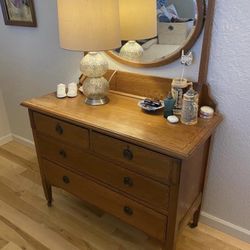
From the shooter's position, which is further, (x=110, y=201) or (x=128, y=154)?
(x=110, y=201)

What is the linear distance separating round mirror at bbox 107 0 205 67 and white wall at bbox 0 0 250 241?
0.18 feet

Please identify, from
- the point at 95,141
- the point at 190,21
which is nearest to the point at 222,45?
the point at 190,21

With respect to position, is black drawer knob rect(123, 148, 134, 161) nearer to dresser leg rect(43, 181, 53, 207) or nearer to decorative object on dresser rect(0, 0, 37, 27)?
dresser leg rect(43, 181, 53, 207)

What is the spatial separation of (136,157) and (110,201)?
A: 380 mm

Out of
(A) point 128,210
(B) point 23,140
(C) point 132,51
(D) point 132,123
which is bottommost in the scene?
(B) point 23,140

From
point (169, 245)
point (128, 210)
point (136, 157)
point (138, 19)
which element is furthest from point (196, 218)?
point (138, 19)

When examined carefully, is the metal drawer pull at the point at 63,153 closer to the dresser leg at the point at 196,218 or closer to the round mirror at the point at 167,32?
the round mirror at the point at 167,32

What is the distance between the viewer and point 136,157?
3.80ft

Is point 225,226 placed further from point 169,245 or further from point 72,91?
point 72,91

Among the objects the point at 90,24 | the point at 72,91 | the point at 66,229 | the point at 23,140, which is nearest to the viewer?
the point at 90,24

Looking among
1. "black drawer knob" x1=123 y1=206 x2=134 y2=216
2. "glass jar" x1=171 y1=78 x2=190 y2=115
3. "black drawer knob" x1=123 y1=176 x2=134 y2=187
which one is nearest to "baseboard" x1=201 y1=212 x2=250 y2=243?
"black drawer knob" x1=123 y1=206 x2=134 y2=216

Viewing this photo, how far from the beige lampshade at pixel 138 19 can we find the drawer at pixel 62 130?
0.57m

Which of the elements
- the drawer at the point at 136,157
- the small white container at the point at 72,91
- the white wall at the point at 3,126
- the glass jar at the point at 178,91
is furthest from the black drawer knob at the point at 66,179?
the white wall at the point at 3,126

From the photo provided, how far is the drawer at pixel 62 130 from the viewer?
1.31m
